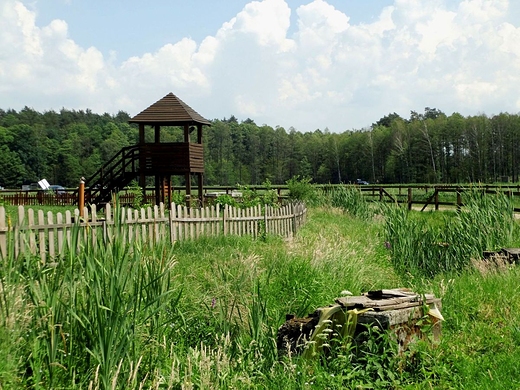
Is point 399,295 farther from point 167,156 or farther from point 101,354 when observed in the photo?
point 167,156

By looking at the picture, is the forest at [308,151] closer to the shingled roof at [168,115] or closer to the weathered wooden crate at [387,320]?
the shingled roof at [168,115]

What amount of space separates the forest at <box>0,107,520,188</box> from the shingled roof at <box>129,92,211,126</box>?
47391mm

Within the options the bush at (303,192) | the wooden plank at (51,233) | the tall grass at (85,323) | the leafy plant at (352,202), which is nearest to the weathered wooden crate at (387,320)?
the tall grass at (85,323)

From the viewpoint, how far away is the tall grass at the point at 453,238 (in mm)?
10062

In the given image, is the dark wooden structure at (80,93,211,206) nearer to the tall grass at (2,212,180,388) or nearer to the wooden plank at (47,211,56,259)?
the wooden plank at (47,211,56,259)

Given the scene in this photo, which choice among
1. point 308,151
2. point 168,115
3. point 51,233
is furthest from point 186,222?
point 308,151

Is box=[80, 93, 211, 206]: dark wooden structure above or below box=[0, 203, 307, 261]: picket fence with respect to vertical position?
above

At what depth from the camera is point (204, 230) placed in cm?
1189

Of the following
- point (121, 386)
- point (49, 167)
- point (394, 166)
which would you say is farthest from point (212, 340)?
point (49, 167)

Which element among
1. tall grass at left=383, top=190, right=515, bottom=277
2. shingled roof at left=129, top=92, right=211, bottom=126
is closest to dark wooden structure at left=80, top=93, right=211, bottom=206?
shingled roof at left=129, top=92, right=211, bottom=126

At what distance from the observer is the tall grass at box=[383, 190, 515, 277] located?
10.1 meters

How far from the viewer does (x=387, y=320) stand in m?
4.57

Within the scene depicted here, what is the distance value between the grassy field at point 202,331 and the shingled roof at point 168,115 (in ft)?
58.7

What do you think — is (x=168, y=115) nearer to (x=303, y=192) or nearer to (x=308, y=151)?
(x=303, y=192)
